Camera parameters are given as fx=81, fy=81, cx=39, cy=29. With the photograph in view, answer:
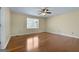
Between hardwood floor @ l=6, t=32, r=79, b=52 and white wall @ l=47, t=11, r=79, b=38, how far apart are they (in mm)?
94

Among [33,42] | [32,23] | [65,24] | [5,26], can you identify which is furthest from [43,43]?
[5,26]

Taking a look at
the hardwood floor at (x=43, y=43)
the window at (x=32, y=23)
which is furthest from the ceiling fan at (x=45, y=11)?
the hardwood floor at (x=43, y=43)

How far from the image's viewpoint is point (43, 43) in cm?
149

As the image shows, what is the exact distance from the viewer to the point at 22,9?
4.36 feet

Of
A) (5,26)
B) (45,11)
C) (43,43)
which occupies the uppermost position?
(45,11)

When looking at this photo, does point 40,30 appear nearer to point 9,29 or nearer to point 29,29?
point 29,29

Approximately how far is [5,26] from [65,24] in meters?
1.03

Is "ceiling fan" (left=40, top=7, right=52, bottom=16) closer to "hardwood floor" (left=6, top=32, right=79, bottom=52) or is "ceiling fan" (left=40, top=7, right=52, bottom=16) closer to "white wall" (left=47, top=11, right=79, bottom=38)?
"white wall" (left=47, top=11, right=79, bottom=38)

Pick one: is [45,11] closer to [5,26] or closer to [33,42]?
[33,42]

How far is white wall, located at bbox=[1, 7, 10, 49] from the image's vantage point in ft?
4.28

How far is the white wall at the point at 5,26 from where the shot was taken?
51.4 inches

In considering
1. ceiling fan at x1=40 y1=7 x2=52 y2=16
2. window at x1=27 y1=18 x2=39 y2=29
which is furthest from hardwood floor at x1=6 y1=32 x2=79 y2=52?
ceiling fan at x1=40 y1=7 x2=52 y2=16
